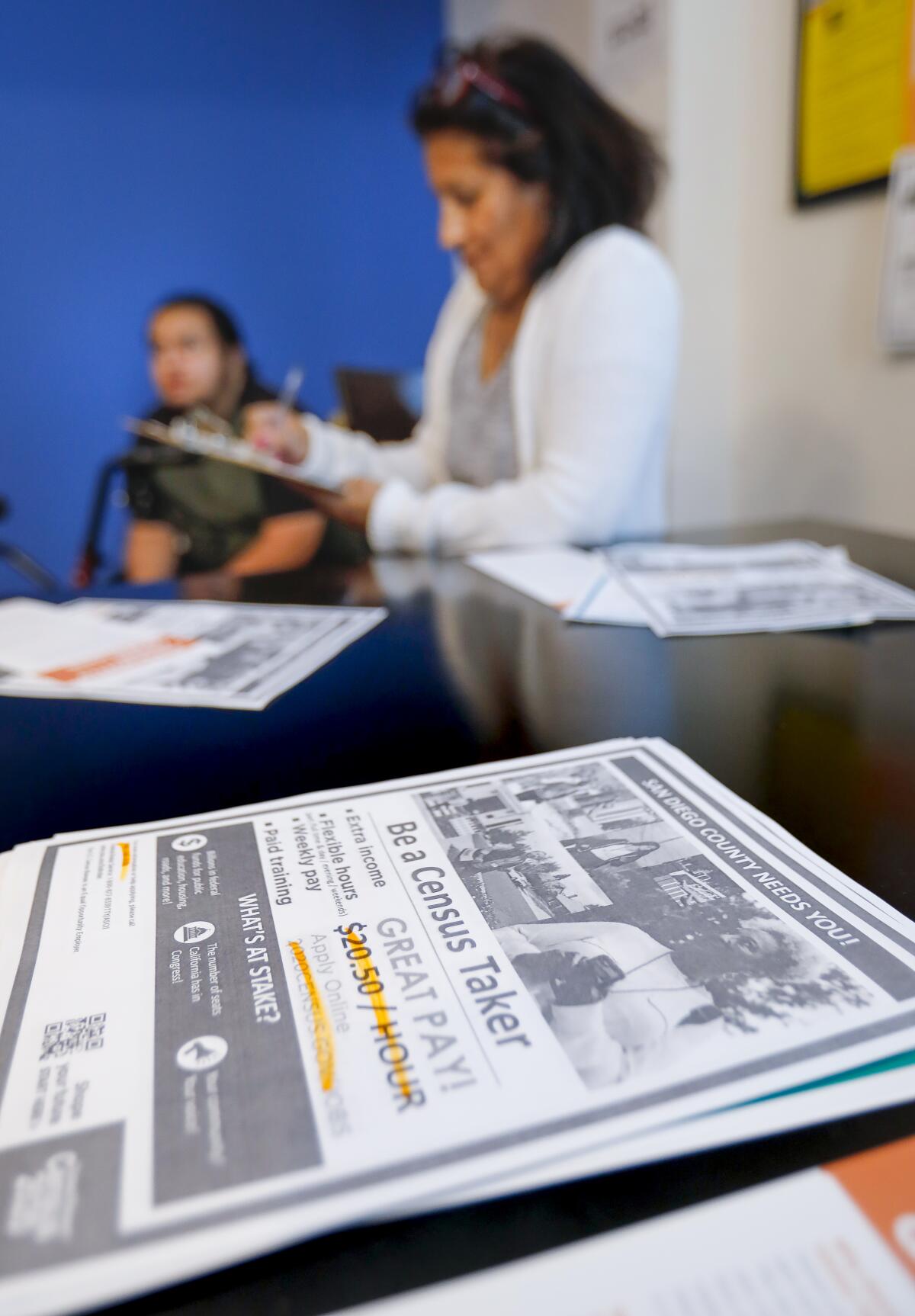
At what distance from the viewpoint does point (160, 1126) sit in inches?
8.7

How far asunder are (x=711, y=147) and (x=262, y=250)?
124cm

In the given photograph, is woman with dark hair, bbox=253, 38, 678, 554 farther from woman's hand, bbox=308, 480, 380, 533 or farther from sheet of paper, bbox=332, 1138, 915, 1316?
sheet of paper, bbox=332, 1138, 915, 1316

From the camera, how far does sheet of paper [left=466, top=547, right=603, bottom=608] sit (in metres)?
0.74

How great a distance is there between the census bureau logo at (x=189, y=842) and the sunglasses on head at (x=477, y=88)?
1.28m

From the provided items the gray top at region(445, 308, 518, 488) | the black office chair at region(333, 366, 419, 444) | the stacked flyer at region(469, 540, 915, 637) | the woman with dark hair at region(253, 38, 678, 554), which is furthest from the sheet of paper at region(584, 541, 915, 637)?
the black office chair at region(333, 366, 419, 444)

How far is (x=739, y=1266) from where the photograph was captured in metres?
0.19

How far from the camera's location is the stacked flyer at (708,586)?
642 mm

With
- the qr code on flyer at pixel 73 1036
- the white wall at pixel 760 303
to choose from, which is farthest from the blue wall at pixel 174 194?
the qr code on flyer at pixel 73 1036

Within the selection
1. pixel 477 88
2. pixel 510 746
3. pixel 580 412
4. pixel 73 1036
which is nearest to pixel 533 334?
pixel 580 412

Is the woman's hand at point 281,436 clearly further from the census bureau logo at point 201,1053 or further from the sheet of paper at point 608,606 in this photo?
the census bureau logo at point 201,1053

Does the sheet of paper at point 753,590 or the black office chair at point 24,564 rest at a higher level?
the sheet of paper at point 753,590

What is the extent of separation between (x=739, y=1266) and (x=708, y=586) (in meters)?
0.60

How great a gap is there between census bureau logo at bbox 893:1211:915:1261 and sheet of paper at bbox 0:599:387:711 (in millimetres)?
418

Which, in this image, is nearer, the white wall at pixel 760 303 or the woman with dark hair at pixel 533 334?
the woman with dark hair at pixel 533 334
